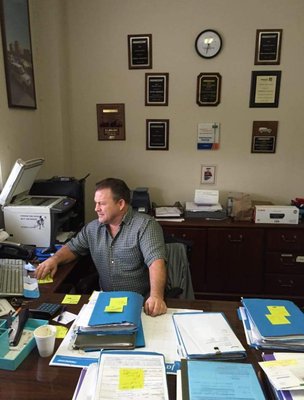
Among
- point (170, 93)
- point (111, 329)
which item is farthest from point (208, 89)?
point (111, 329)

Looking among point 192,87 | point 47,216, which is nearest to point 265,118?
point 192,87

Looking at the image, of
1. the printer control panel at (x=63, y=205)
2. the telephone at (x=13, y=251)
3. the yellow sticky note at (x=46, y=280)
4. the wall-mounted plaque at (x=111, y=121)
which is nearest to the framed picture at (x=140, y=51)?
the wall-mounted plaque at (x=111, y=121)

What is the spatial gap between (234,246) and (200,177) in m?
0.75

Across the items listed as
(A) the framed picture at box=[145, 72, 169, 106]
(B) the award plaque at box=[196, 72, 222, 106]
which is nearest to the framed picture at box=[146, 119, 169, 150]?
(A) the framed picture at box=[145, 72, 169, 106]

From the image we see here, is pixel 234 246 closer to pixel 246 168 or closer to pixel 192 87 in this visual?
pixel 246 168

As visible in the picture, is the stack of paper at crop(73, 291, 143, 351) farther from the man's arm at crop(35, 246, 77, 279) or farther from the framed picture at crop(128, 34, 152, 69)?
the framed picture at crop(128, 34, 152, 69)

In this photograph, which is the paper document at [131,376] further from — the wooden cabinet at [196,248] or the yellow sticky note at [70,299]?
the wooden cabinet at [196,248]

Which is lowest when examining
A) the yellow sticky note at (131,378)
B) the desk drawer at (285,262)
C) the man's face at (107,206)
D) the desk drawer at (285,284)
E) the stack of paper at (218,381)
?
the desk drawer at (285,284)

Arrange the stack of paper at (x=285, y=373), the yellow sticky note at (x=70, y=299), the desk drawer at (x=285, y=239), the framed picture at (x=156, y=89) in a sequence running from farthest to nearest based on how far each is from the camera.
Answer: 1. the framed picture at (x=156, y=89)
2. the desk drawer at (x=285, y=239)
3. the yellow sticky note at (x=70, y=299)
4. the stack of paper at (x=285, y=373)

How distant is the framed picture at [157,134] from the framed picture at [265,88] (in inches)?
31.5

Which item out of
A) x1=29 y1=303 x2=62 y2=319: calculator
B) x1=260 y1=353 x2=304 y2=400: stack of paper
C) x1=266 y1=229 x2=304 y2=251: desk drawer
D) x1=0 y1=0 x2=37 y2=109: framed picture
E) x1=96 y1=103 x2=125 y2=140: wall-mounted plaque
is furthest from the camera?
x1=96 y1=103 x2=125 y2=140: wall-mounted plaque

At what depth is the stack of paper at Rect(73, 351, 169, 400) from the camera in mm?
905

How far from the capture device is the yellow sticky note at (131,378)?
93 cm

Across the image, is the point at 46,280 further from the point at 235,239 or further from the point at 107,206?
the point at 235,239
